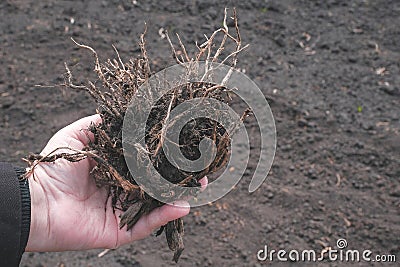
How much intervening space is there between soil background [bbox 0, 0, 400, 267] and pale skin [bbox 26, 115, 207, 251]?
0.74m

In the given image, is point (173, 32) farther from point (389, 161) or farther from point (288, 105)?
point (389, 161)

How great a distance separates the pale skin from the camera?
1.40 meters

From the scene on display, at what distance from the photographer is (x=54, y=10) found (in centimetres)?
316

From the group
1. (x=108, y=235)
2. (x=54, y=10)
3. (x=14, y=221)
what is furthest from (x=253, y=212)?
(x=54, y=10)

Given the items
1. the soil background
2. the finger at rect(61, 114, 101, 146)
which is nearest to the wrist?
the finger at rect(61, 114, 101, 146)

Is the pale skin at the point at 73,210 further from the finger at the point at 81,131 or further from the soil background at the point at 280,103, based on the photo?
the soil background at the point at 280,103

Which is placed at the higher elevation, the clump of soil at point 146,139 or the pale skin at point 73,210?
the clump of soil at point 146,139

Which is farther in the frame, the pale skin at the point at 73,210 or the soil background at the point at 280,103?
the soil background at the point at 280,103

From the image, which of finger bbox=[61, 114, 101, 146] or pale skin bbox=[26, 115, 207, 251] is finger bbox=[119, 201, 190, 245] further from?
finger bbox=[61, 114, 101, 146]

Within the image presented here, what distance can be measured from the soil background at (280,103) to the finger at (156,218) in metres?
0.75

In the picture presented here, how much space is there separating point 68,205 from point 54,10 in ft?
6.63

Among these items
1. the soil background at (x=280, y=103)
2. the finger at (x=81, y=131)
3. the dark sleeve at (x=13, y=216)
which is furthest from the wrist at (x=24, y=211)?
the soil background at (x=280, y=103)

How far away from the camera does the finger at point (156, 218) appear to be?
52.3 inches

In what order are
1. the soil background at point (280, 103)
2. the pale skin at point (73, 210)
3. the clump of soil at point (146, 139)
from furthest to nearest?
the soil background at point (280, 103), the pale skin at point (73, 210), the clump of soil at point (146, 139)
